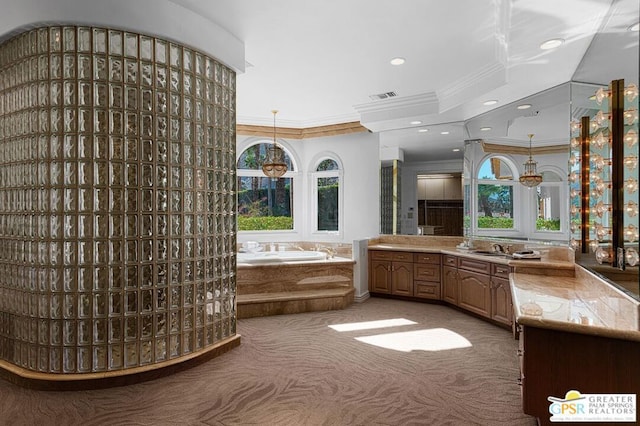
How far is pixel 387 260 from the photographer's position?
615 centimetres

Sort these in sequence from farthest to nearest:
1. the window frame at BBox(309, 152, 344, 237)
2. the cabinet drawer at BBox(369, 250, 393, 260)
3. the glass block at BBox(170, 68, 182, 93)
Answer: the window frame at BBox(309, 152, 344, 237) → the cabinet drawer at BBox(369, 250, 393, 260) → the glass block at BBox(170, 68, 182, 93)

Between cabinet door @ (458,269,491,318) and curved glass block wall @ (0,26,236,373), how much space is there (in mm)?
3346

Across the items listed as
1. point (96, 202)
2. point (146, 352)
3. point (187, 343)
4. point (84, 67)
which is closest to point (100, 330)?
point (146, 352)

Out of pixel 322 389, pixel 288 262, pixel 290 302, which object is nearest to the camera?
pixel 322 389

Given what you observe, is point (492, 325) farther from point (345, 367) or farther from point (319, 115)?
point (319, 115)

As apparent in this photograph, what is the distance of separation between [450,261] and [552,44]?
10.3 feet

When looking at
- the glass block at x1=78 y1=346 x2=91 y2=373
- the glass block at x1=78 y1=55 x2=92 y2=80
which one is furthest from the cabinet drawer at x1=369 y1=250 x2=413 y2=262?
the glass block at x1=78 y1=55 x2=92 y2=80

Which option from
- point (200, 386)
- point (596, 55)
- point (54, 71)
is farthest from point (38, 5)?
point (596, 55)

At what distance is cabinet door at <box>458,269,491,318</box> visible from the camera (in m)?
4.81

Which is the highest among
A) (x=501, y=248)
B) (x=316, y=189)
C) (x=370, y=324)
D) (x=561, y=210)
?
(x=316, y=189)

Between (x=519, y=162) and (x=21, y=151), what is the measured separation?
5173 millimetres

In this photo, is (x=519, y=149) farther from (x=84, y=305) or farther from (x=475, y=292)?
(x=84, y=305)

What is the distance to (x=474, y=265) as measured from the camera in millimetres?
5070

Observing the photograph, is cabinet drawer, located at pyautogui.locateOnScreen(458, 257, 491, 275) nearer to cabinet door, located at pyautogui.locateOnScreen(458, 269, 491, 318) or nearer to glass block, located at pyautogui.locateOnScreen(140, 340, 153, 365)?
cabinet door, located at pyautogui.locateOnScreen(458, 269, 491, 318)
